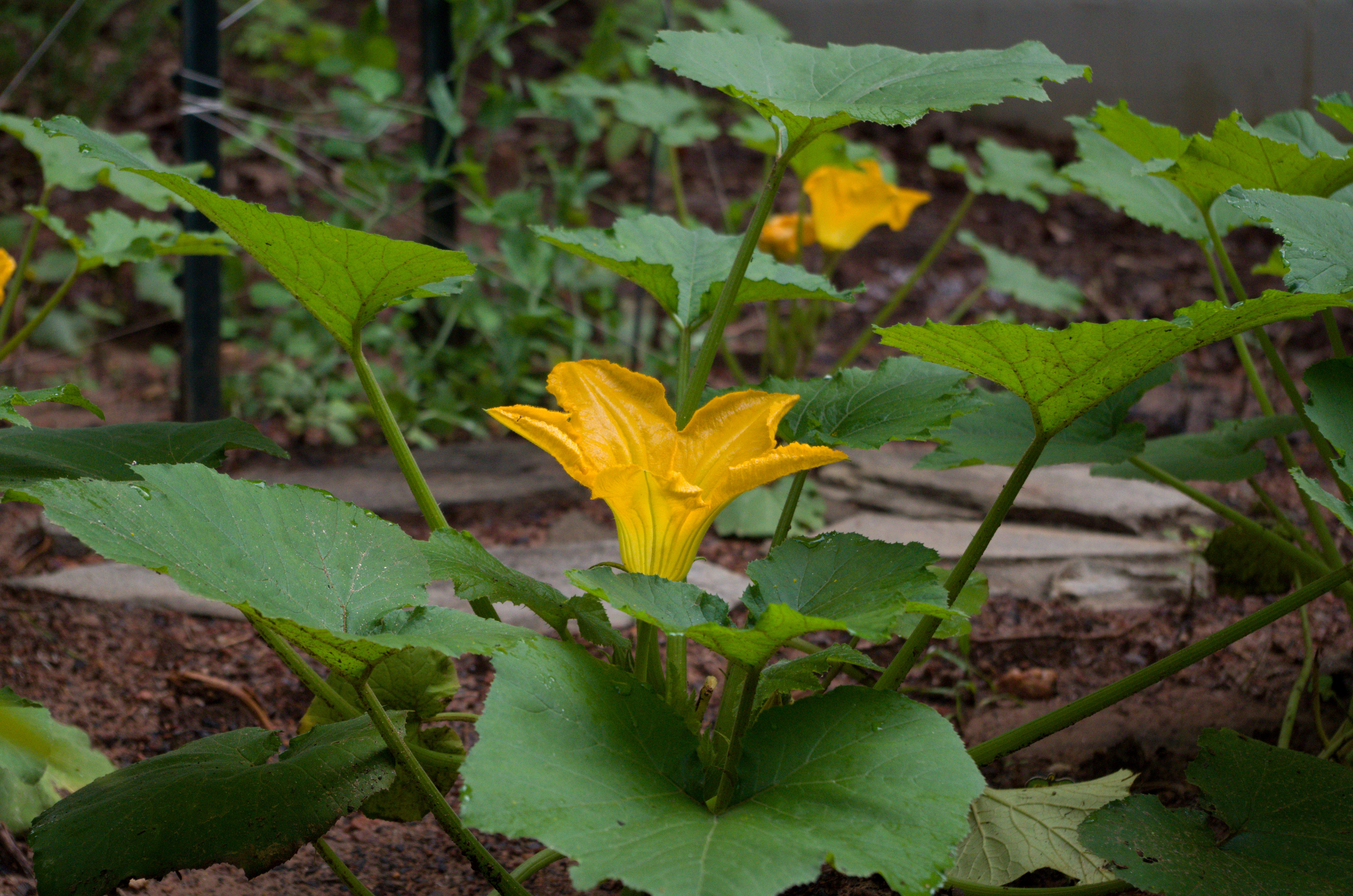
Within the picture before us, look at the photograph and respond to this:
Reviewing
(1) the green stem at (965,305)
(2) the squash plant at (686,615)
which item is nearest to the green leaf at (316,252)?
(2) the squash plant at (686,615)

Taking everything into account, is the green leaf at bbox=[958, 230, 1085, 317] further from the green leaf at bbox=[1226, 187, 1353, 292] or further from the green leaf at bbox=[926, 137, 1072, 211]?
the green leaf at bbox=[1226, 187, 1353, 292]

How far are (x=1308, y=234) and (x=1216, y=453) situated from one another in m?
0.70

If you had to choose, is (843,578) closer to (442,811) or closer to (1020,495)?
(442,811)

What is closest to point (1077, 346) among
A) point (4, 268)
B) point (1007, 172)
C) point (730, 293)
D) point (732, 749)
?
point (730, 293)

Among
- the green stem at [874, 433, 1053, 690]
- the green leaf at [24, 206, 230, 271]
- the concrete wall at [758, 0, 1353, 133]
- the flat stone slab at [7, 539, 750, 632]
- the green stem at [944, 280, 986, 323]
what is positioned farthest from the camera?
the concrete wall at [758, 0, 1353, 133]

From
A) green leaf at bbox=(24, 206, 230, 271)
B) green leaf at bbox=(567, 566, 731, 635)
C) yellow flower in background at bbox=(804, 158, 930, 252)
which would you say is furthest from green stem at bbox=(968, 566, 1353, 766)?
yellow flower in background at bbox=(804, 158, 930, 252)

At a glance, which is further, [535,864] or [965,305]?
[965,305]

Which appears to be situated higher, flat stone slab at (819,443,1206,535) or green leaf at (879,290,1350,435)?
green leaf at (879,290,1350,435)

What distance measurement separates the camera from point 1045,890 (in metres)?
1.10

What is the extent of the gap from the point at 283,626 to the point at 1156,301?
13.8 feet

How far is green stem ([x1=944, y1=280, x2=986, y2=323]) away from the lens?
9.99 feet

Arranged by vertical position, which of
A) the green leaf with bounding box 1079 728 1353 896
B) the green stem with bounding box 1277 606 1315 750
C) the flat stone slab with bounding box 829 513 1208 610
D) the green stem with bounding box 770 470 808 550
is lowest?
the flat stone slab with bounding box 829 513 1208 610

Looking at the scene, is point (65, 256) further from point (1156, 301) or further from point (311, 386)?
point (1156, 301)

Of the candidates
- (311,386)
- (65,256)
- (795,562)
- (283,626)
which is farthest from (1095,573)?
(65,256)
